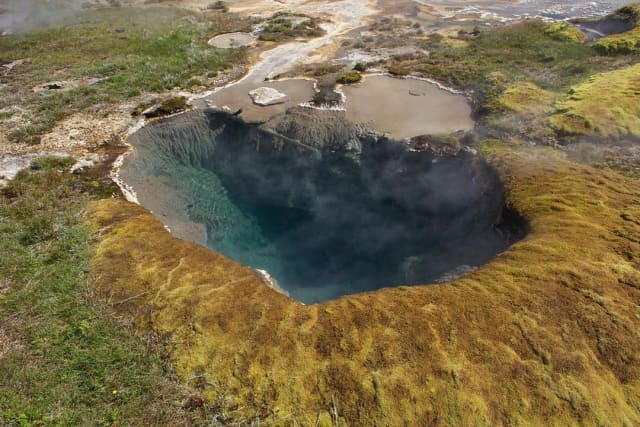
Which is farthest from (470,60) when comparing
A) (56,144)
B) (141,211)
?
(56,144)

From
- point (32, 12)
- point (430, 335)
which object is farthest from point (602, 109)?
point (32, 12)

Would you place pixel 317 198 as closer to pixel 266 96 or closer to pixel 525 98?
pixel 266 96

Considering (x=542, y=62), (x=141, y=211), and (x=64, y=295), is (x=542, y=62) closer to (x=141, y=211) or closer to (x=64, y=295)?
(x=141, y=211)

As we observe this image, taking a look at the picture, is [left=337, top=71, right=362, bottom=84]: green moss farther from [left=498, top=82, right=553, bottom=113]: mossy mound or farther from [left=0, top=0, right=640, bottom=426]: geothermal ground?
[left=498, top=82, right=553, bottom=113]: mossy mound

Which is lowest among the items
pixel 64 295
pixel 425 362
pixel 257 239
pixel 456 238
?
pixel 257 239

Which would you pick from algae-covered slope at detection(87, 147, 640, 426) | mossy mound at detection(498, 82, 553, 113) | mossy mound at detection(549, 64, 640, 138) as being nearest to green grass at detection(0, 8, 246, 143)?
algae-covered slope at detection(87, 147, 640, 426)

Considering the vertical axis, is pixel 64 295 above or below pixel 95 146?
above
